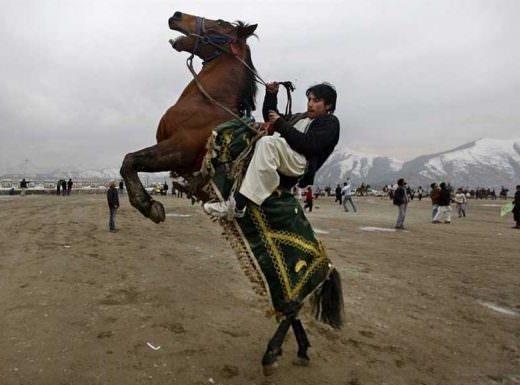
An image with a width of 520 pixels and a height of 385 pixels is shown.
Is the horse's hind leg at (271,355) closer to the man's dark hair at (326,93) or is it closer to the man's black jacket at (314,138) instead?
the man's black jacket at (314,138)

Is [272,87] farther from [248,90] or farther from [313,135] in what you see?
[313,135]

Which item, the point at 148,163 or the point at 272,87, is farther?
the point at 272,87

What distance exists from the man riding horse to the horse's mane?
0.50 metres

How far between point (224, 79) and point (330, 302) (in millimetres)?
2396

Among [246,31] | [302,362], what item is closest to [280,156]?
[246,31]

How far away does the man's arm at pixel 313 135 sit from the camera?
3.74 meters

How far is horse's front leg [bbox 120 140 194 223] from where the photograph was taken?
12.8 feet

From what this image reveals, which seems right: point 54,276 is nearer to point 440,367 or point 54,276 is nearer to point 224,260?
point 224,260

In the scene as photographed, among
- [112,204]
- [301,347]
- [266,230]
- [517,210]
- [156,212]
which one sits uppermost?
[156,212]

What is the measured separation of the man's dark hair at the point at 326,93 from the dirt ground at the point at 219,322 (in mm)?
2482

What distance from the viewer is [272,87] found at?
14.1 feet

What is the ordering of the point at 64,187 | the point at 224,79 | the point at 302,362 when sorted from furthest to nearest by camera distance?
the point at 64,187, the point at 224,79, the point at 302,362

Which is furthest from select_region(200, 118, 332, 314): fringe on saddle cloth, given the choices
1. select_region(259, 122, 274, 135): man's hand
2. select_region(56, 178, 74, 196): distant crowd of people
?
select_region(56, 178, 74, 196): distant crowd of people

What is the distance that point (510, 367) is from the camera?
4438 millimetres
